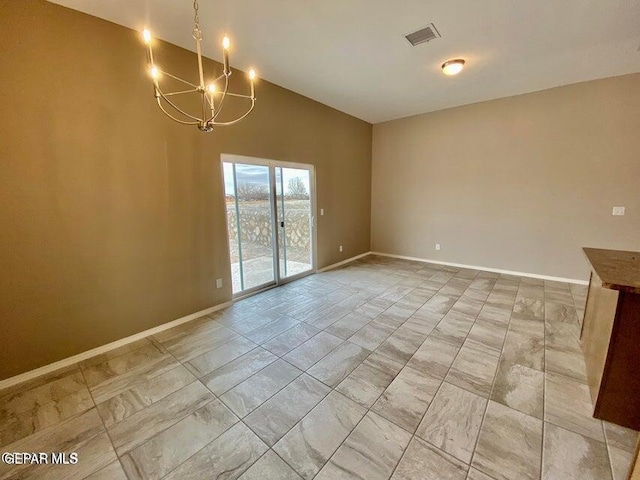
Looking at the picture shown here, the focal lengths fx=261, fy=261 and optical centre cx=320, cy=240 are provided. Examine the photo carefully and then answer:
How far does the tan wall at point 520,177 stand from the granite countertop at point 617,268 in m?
2.31

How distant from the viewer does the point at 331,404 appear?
1.84m

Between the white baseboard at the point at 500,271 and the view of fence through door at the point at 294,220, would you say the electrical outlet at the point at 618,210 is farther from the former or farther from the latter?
the view of fence through door at the point at 294,220

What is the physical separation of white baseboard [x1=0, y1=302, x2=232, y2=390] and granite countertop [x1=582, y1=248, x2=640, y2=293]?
3.62 meters

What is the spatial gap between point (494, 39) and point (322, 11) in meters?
1.85

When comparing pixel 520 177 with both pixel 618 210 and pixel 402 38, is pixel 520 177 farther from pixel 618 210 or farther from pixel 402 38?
pixel 402 38

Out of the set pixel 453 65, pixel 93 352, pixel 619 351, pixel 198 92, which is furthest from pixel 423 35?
pixel 93 352

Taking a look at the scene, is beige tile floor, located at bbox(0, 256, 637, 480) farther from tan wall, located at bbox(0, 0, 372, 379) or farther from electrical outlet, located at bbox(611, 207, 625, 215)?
electrical outlet, located at bbox(611, 207, 625, 215)

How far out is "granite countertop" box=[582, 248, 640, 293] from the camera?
4.81 ft

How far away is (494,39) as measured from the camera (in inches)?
107

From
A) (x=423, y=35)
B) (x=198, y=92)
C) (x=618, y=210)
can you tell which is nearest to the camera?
(x=198, y=92)

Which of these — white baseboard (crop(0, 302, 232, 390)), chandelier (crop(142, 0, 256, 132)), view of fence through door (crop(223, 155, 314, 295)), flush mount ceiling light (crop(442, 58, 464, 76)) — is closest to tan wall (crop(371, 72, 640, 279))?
flush mount ceiling light (crop(442, 58, 464, 76))

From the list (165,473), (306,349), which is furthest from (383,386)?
(165,473)

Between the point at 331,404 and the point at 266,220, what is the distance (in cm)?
271

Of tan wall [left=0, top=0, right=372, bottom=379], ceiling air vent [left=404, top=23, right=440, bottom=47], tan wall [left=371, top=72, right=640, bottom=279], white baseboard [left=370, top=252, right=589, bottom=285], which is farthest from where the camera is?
white baseboard [left=370, top=252, right=589, bottom=285]
